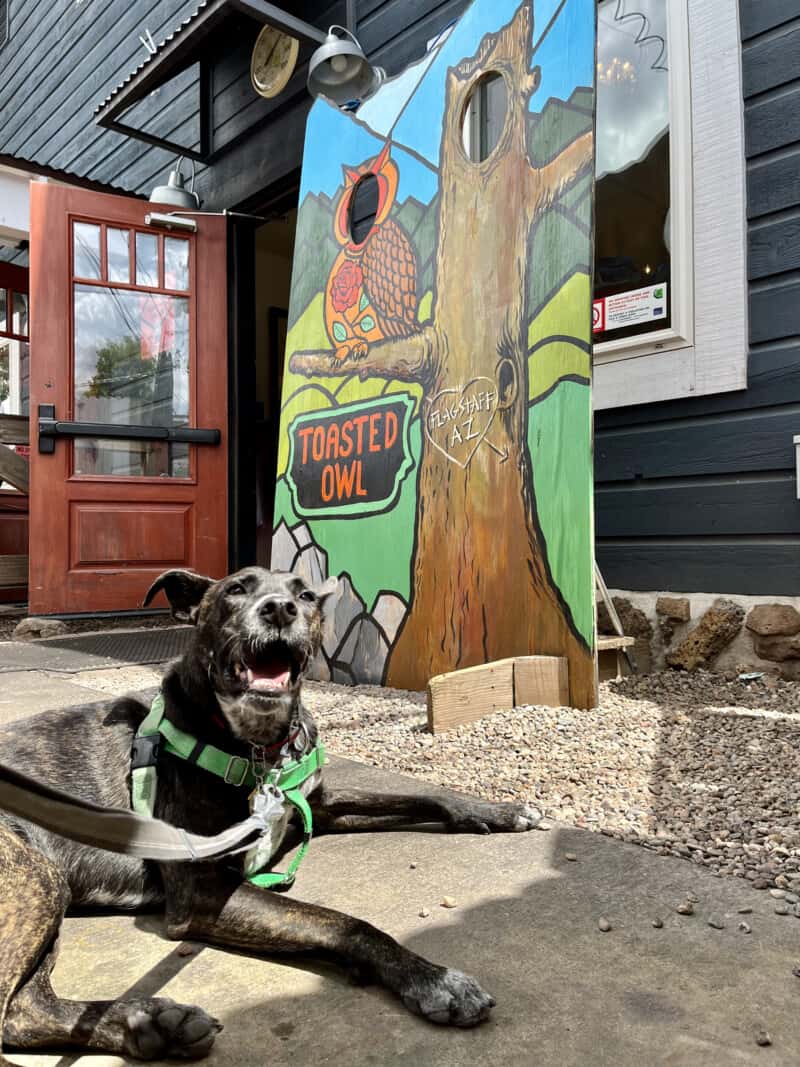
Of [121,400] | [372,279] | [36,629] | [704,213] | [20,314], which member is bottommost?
[36,629]

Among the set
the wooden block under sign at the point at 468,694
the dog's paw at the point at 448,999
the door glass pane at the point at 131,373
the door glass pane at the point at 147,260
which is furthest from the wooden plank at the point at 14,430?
the dog's paw at the point at 448,999

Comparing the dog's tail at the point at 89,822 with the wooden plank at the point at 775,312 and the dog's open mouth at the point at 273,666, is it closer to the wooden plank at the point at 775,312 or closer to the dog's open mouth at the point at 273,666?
the dog's open mouth at the point at 273,666

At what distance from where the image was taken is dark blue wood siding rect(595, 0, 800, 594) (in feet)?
12.2

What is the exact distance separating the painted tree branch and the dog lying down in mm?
2119

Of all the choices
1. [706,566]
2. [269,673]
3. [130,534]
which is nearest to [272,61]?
[130,534]

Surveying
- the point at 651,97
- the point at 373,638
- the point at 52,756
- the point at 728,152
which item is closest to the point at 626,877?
the point at 52,756

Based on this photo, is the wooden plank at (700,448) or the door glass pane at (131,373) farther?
the door glass pane at (131,373)

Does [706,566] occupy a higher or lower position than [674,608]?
higher

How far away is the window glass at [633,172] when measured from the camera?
13.7 ft

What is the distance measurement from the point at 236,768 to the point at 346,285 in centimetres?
365

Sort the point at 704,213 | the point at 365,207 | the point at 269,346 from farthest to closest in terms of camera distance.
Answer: the point at 269,346, the point at 365,207, the point at 704,213

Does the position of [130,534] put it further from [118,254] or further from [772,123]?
[772,123]

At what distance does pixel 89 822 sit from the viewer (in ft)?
2.91

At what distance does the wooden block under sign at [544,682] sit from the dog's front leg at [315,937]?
1818mm
